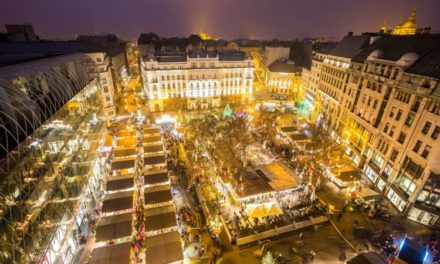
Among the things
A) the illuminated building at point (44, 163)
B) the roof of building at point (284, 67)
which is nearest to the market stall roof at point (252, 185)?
the illuminated building at point (44, 163)

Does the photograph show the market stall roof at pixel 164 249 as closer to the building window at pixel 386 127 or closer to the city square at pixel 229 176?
the city square at pixel 229 176

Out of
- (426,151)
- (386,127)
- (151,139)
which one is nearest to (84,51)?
(151,139)

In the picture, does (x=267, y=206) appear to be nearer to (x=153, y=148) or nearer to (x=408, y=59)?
(x=153, y=148)

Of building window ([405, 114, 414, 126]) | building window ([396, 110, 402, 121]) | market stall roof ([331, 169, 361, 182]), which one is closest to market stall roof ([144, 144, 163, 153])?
market stall roof ([331, 169, 361, 182])

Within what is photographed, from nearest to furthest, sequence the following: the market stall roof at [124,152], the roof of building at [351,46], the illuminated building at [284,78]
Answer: the market stall roof at [124,152] < the roof of building at [351,46] < the illuminated building at [284,78]

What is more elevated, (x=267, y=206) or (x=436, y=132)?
(x=436, y=132)

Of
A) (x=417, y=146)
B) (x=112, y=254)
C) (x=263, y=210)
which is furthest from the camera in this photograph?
(x=417, y=146)

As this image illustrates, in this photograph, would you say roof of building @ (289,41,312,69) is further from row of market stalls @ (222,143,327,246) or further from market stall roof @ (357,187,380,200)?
row of market stalls @ (222,143,327,246)

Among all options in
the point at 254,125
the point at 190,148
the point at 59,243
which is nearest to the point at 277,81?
the point at 254,125
